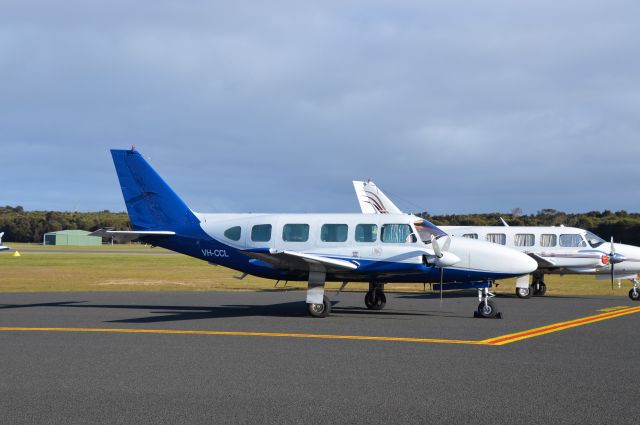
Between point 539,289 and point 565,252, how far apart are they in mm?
2110

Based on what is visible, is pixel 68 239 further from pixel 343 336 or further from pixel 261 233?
pixel 343 336

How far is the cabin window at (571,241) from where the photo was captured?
28.3 metres

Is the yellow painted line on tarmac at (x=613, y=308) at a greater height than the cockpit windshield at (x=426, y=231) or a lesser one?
lesser

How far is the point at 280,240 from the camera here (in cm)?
2045

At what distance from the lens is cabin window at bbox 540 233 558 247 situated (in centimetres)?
2858

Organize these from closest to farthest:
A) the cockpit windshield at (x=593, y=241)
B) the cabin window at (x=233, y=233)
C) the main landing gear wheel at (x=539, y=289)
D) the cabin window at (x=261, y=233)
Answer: the cabin window at (x=261, y=233) → the cabin window at (x=233, y=233) → the cockpit windshield at (x=593, y=241) → the main landing gear wheel at (x=539, y=289)

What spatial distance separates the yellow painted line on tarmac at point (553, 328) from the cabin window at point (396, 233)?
446 cm

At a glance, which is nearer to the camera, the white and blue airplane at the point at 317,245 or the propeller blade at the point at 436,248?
the propeller blade at the point at 436,248

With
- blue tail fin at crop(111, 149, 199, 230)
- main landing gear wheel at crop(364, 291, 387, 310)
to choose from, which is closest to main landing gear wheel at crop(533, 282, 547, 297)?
main landing gear wheel at crop(364, 291, 387, 310)

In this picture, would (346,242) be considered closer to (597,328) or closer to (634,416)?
(597,328)

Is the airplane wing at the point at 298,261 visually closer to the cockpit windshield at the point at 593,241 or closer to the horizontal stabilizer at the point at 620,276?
the cockpit windshield at the point at 593,241

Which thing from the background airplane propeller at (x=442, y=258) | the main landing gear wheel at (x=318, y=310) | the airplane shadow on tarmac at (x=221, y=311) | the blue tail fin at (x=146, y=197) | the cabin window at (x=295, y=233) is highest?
the blue tail fin at (x=146, y=197)

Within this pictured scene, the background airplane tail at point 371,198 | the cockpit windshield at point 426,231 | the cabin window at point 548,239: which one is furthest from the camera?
the background airplane tail at point 371,198

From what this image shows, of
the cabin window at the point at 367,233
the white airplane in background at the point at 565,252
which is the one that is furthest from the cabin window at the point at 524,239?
the cabin window at the point at 367,233
